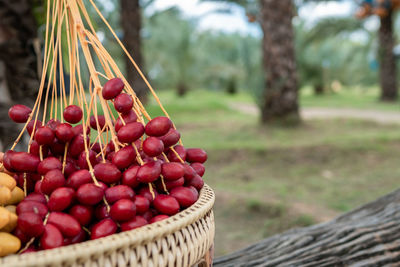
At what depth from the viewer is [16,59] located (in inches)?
98.1

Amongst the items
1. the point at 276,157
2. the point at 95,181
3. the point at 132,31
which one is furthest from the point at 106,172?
the point at 132,31

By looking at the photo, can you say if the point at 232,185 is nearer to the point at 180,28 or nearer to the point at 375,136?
the point at 375,136

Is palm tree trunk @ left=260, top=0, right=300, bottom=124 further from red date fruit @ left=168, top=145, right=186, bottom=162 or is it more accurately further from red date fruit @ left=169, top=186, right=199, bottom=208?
red date fruit @ left=169, top=186, right=199, bottom=208

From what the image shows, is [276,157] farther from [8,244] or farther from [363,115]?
[363,115]

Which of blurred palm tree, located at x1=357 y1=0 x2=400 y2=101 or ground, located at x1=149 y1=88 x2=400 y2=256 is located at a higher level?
blurred palm tree, located at x1=357 y1=0 x2=400 y2=101

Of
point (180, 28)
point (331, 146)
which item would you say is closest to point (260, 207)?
point (331, 146)

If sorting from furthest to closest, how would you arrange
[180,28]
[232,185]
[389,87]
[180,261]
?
[180,28]
[389,87]
[232,185]
[180,261]

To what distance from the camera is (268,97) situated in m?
7.32

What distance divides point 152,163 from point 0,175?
35 centimetres

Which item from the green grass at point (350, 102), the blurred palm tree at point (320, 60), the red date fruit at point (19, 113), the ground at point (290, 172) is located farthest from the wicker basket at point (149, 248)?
the blurred palm tree at point (320, 60)

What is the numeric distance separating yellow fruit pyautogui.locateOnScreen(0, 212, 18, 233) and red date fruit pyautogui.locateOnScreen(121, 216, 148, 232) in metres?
0.22

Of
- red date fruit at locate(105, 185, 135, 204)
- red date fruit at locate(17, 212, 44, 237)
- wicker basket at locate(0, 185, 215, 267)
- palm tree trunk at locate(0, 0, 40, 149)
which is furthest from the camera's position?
palm tree trunk at locate(0, 0, 40, 149)

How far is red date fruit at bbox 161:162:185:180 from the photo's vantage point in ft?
3.07

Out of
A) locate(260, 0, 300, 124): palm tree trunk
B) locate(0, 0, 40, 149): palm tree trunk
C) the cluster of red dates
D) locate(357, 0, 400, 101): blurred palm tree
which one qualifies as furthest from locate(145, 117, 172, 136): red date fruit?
locate(357, 0, 400, 101): blurred palm tree
